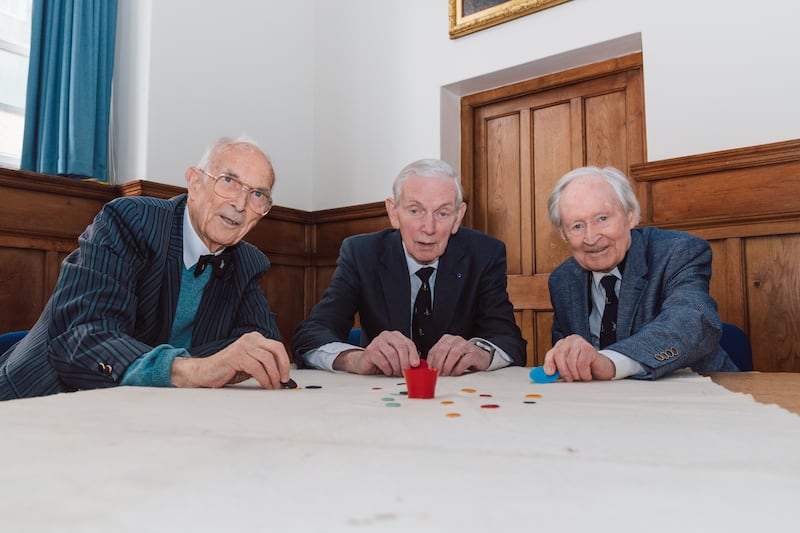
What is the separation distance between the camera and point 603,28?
12.9 feet

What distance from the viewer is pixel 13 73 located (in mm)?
4020

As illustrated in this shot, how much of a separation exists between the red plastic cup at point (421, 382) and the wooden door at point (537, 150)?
3192 mm

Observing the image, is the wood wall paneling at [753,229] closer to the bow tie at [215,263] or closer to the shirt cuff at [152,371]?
the bow tie at [215,263]

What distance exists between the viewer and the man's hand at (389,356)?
5.44ft

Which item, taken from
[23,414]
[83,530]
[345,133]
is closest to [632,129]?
[345,133]

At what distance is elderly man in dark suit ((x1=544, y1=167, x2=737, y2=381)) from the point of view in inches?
64.6

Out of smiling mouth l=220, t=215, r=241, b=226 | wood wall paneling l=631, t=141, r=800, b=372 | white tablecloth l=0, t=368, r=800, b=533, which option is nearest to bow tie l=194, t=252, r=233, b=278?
smiling mouth l=220, t=215, r=241, b=226

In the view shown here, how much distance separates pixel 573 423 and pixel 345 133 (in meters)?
4.53

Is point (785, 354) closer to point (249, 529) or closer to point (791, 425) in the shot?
point (791, 425)

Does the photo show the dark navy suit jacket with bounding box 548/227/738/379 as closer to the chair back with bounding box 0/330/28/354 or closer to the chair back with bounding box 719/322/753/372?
the chair back with bounding box 719/322/753/372

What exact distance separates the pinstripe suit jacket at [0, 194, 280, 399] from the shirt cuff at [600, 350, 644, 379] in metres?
1.08

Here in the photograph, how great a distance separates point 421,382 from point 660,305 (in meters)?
1.09

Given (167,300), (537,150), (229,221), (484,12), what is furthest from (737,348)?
(484,12)

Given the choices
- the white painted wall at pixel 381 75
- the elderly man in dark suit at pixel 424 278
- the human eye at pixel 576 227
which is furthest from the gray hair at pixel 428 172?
the white painted wall at pixel 381 75
